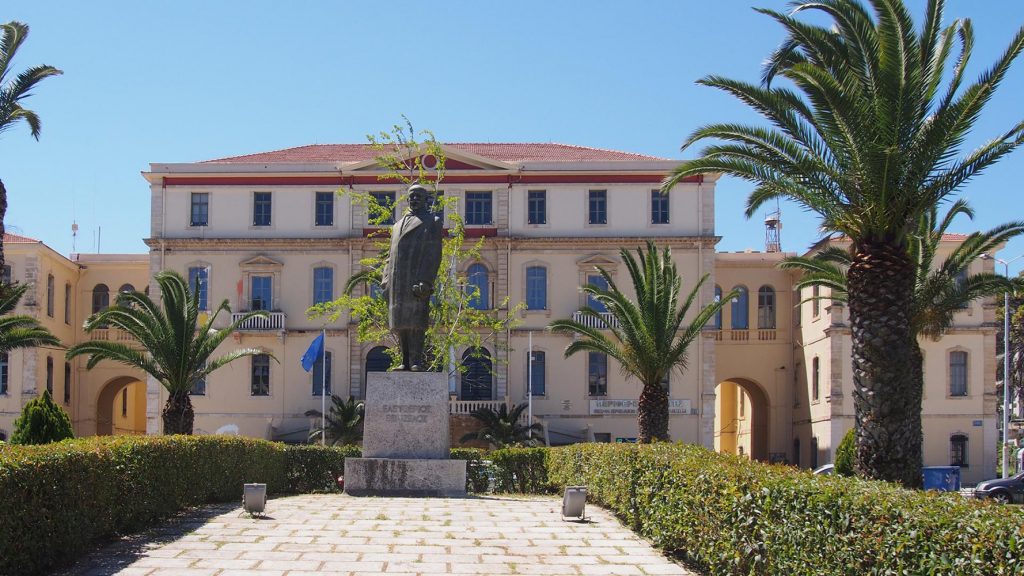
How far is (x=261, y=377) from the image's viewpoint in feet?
158

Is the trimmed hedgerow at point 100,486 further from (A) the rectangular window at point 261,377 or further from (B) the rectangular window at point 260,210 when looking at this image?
(B) the rectangular window at point 260,210

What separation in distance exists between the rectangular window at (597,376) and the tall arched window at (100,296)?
22001mm

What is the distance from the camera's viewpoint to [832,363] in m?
45.8

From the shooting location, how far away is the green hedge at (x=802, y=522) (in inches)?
266

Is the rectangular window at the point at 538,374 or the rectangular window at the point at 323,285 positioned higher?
the rectangular window at the point at 323,285

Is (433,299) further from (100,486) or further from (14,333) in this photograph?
(100,486)

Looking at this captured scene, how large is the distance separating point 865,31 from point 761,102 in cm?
160

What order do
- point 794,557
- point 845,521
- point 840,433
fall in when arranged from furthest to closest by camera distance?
point 840,433 → point 794,557 → point 845,521

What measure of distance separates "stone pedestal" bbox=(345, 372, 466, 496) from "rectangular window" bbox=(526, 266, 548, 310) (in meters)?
29.8

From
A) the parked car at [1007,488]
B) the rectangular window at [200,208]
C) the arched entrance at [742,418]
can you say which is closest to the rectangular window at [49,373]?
the rectangular window at [200,208]

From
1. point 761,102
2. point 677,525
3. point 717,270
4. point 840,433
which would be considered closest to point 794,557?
point 677,525

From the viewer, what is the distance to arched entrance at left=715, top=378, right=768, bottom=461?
→ 52506 mm

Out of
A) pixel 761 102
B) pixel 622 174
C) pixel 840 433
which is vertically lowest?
pixel 840 433

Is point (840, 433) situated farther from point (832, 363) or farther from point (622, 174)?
point (622, 174)
